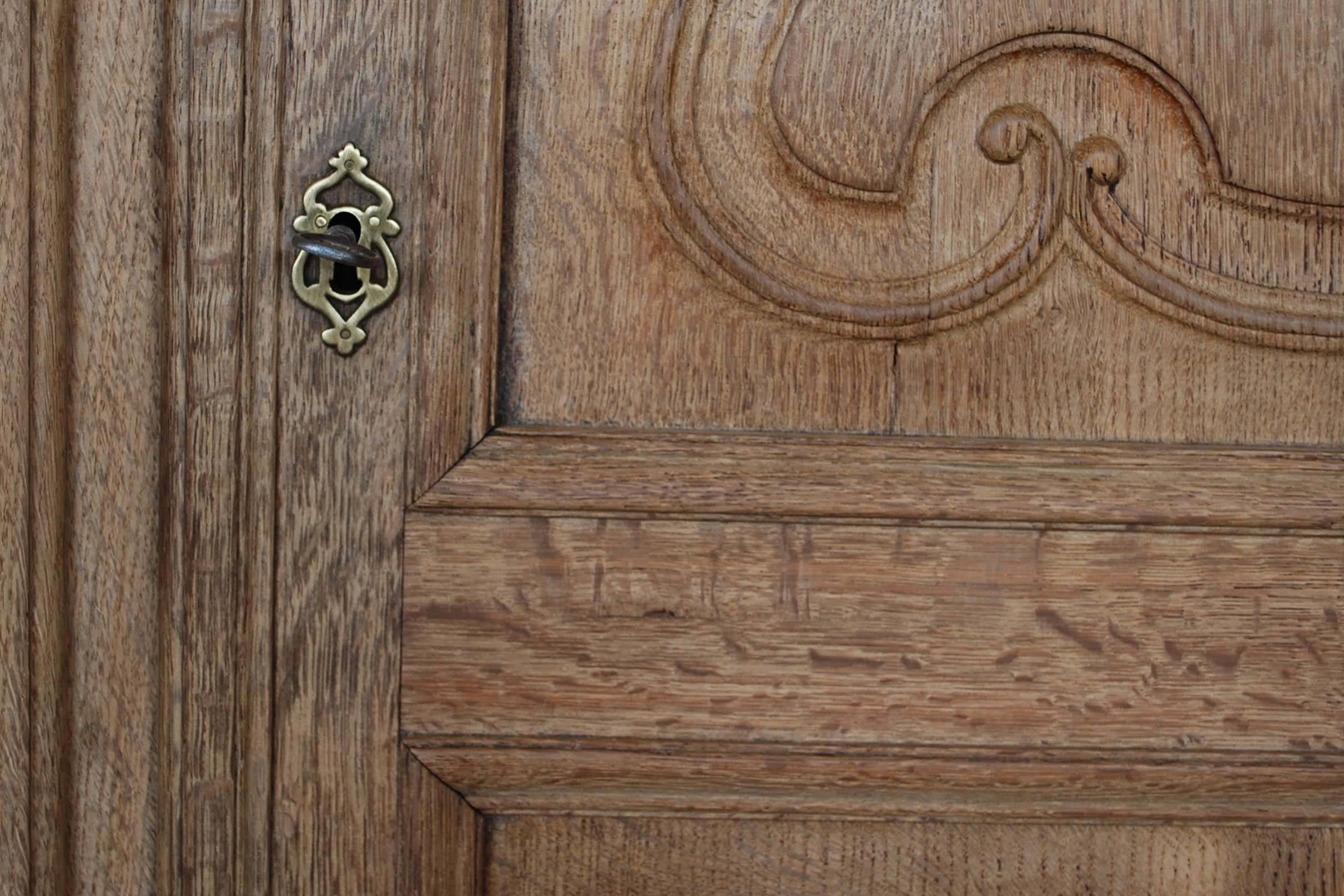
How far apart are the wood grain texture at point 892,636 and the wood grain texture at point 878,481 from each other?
0.04ft

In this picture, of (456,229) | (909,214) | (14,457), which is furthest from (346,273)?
(909,214)

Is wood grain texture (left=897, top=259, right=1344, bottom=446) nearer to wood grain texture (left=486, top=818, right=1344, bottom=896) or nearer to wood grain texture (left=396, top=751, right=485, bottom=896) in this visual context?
wood grain texture (left=486, top=818, right=1344, bottom=896)

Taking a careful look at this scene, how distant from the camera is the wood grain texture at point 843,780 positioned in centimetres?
60

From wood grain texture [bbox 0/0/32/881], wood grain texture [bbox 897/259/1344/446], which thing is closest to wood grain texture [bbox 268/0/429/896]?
wood grain texture [bbox 0/0/32/881]

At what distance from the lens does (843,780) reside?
600 millimetres

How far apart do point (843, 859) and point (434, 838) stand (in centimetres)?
22

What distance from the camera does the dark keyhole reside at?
1.93ft

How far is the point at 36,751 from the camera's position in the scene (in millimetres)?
581

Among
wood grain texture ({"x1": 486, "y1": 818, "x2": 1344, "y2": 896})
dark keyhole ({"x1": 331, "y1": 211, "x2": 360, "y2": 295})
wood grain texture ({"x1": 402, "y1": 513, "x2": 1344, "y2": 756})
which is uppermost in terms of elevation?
dark keyhole ({"x1": 331, "y1": 211, "x2": 360, "y2": 295})

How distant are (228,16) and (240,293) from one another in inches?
5.6

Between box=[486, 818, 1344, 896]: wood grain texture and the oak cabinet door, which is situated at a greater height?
the oak cabinet door

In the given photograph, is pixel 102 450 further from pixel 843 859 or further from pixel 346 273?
pixel 843 859

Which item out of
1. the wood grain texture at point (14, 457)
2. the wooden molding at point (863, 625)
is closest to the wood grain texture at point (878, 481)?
the wooden molding at point (863, 625)

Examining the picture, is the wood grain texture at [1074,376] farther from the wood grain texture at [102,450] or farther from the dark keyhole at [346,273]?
the wood grain texture at [102,450]
